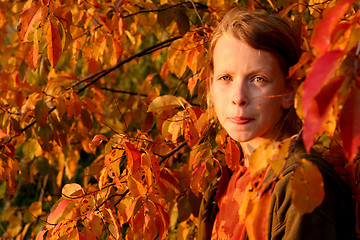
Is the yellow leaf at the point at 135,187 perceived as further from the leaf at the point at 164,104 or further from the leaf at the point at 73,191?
the leaf at the point at 164,104

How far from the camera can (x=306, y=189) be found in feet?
2.31

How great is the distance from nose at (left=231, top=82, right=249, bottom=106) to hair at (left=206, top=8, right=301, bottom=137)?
83mm

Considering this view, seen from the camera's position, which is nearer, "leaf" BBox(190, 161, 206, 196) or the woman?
the woman

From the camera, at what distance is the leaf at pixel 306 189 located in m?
0.71

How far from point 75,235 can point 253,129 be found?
1.43 ft

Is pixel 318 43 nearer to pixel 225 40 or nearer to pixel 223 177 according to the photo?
pixel 225 40

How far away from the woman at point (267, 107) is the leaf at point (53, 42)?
378mm

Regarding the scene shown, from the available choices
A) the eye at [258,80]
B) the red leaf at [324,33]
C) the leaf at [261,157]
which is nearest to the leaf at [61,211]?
the eye at [258,80]

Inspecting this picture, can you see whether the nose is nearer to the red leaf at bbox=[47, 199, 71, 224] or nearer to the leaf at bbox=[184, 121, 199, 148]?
the leaf at bbox=[184, 121, 199, 148]

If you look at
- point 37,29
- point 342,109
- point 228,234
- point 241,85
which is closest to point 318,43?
point 342,109

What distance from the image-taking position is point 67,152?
220 cm

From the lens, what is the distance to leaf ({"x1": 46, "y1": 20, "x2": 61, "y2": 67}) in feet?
4.21

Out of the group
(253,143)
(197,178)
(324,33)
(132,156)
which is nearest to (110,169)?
(132,156)

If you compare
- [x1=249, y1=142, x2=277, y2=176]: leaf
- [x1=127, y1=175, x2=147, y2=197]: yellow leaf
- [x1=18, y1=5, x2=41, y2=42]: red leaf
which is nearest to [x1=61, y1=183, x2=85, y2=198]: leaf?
[x1=127, y1=175, x2=147, y2=197]: yellow leaf
